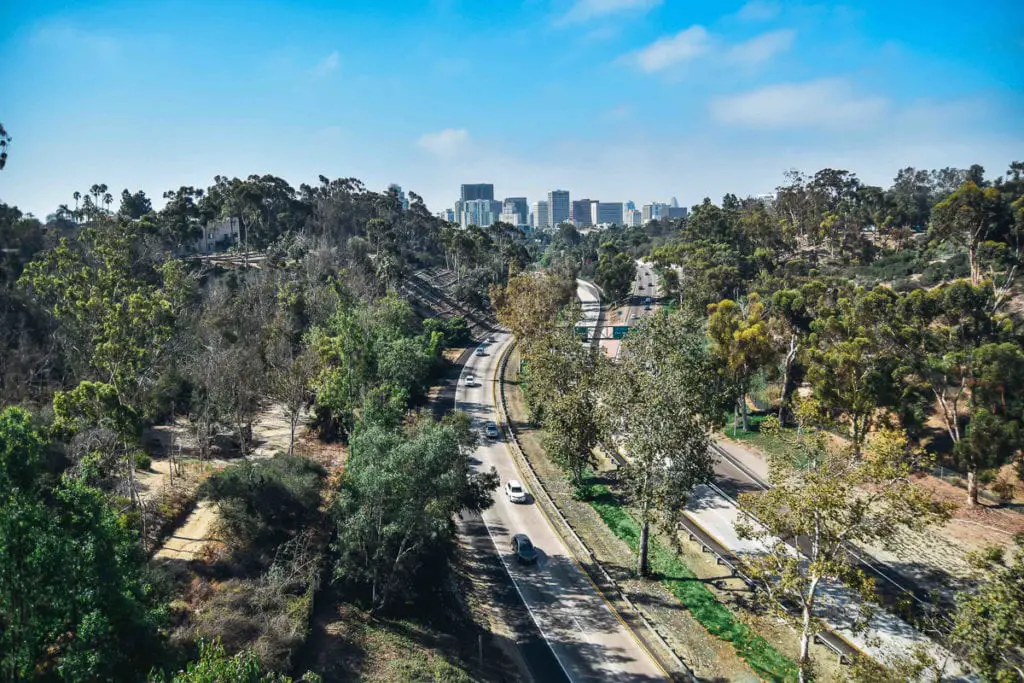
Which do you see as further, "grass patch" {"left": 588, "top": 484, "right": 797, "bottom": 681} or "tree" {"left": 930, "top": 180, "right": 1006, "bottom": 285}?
"tree" {"left": 930, "top": 180, "right": 1006, "bottom": 285}

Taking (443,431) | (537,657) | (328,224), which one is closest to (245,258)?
(328,224)

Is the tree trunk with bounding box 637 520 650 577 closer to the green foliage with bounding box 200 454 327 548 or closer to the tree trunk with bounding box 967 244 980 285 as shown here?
the green foliage with bounding box 200 454 327 548

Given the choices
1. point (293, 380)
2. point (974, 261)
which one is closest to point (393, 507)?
point (293, 380)

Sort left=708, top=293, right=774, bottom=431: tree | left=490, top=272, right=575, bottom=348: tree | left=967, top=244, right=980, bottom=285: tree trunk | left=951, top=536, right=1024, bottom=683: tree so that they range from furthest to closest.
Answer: left=490, top=272, right=575, bottom=348: tree < left=708, top=293, right=774, bottom=431: tree < left=967, top=244, right=980, bottom=285: tree trunk < left=951, top=536, right=1024, bottom=683: tree

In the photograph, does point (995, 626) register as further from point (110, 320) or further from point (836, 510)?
point (110, 320)

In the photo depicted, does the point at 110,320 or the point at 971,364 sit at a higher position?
the point at 110,320

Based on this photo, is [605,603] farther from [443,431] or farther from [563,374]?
[563,374]

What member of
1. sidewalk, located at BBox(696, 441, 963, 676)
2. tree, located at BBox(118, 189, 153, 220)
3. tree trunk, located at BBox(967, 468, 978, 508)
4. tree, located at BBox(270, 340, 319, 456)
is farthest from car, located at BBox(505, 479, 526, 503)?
tree, located at BBox(118, 189, 153, 220)

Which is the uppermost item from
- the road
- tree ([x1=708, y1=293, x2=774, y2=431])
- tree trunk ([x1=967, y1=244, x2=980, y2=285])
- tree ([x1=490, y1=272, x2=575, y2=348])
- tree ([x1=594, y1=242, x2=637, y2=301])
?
tree ([x1=594, y1=242, x2=637, y2=301])
